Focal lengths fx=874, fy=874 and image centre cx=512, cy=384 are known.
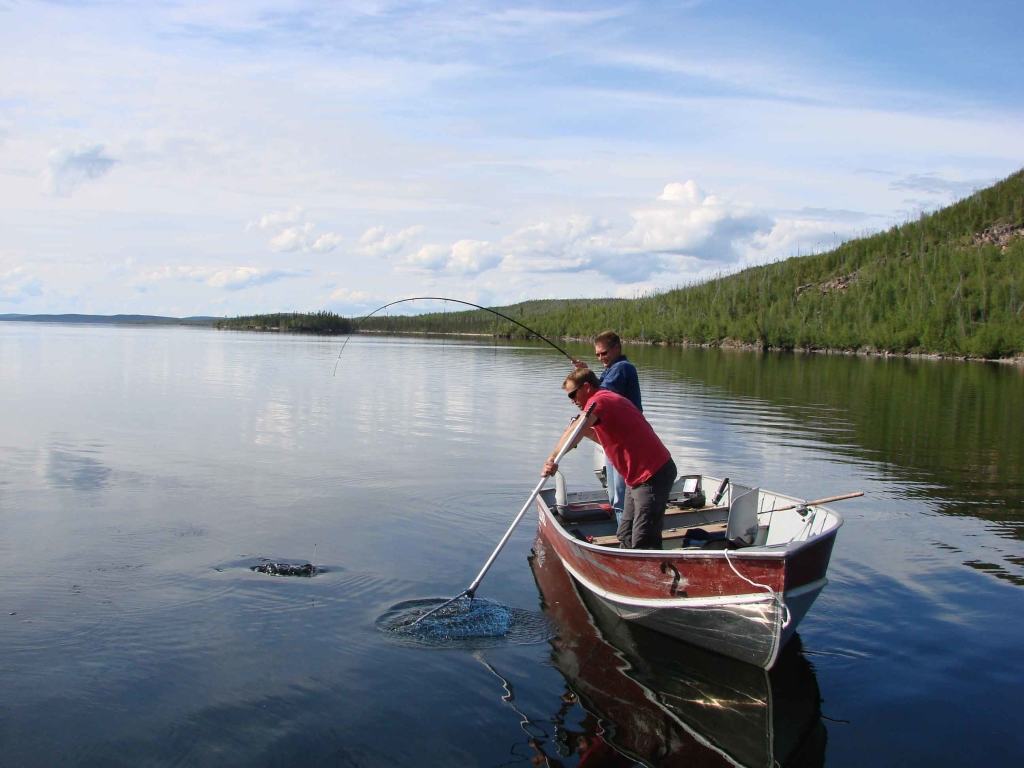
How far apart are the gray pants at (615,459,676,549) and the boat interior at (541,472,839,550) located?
119cm

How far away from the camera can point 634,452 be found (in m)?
8.89

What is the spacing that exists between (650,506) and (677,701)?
1.96m

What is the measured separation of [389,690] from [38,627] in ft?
12.8

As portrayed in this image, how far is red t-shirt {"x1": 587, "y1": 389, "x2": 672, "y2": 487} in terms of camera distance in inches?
343

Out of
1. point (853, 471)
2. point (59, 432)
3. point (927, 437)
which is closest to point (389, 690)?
point (853, 471)

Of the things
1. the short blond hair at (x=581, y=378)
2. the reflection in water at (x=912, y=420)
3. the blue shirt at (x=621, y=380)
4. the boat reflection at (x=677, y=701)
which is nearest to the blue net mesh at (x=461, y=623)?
the boat reflection at (x=677, y=701)

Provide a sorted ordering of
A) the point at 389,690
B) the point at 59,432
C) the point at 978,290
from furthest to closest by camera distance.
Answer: the point at 978,290
the point at 59,432
the point at 389,690

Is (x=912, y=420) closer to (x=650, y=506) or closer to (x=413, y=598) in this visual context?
(x=650, y=506)

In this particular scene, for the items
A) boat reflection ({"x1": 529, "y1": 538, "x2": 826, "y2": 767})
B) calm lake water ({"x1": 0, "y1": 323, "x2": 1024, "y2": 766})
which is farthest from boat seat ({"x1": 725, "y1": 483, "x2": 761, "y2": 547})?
boat reflection ({"x1": 529, "y1": 538, "x2": 826, "y2": 767})

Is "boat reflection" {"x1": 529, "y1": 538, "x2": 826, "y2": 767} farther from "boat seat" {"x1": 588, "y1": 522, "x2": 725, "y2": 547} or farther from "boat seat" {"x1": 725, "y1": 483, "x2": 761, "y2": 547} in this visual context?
"boat seat" {"x1": 725, "y1": 483, "x2": 761, "y2": 547}

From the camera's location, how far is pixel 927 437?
2486 centimetres

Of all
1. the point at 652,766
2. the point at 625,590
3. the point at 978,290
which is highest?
the point at 978,290

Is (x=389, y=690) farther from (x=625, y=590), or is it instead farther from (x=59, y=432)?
(x=59, y=432)

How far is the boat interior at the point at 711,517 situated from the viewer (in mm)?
10164
